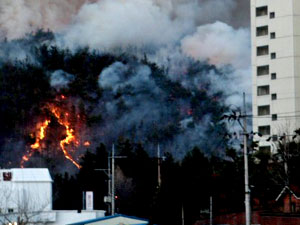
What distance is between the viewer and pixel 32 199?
69.6 m

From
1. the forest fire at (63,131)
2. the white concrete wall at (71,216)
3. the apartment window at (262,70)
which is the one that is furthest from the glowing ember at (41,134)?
the white concrete wall at (71,216)

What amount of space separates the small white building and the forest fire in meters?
61.1

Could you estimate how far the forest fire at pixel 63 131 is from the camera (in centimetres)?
13738

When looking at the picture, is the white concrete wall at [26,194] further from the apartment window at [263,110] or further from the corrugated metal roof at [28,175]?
the apartment window at [263,110]

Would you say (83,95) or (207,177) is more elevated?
(83,95)

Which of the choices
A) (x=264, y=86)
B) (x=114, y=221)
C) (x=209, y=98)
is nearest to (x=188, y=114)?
(x=209, y=98)

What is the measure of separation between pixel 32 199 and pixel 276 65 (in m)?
44.3

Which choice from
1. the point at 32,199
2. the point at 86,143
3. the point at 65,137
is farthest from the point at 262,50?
the point at 65,137

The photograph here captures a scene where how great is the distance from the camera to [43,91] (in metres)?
148

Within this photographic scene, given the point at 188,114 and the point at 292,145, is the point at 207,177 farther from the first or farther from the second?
the point at 188,114

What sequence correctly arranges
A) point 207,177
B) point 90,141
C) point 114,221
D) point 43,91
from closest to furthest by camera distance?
A: 1. point 114,221
2. point 207,177
3. point 90,141
4. point 43,91

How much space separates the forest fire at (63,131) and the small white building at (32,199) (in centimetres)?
6107

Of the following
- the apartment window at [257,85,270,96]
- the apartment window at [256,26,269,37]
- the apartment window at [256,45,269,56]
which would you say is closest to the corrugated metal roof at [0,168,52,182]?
the apartment window at [257,85,270,96]

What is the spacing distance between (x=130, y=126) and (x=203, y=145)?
13.8 meters
